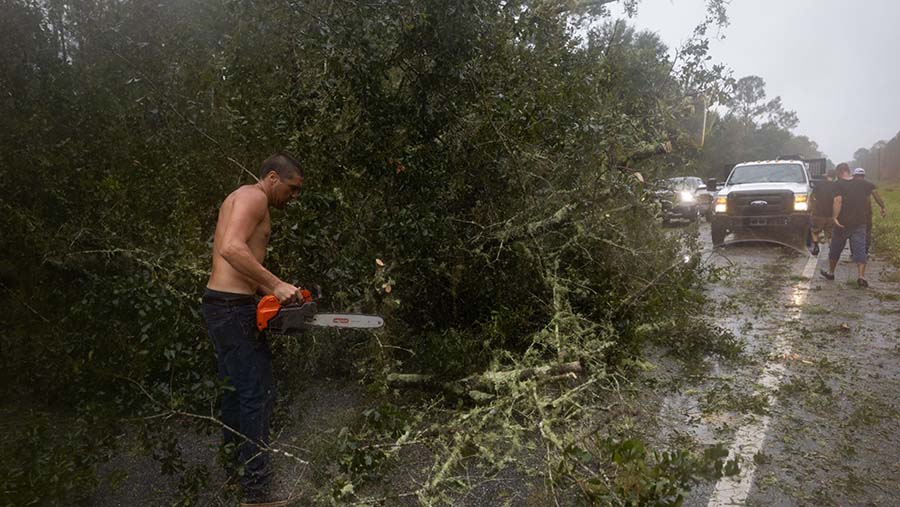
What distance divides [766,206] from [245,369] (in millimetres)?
12706

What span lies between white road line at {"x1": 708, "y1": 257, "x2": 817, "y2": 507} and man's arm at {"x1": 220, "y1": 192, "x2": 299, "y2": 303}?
2550 millimetres

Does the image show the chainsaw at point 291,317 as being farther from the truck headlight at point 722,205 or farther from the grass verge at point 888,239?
the truck headlight at point 722,205

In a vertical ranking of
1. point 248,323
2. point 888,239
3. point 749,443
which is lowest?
point 749,443

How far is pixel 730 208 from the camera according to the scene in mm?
13523

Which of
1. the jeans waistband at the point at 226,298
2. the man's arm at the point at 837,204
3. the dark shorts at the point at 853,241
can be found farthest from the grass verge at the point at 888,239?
the jeans waistband at the point at 226,298

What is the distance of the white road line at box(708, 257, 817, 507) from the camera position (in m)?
3.37

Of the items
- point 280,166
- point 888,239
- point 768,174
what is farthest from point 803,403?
point 888,239

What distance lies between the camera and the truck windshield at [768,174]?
14055mm

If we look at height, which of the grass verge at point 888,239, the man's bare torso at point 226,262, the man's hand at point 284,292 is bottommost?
the grass verge at point 888,239

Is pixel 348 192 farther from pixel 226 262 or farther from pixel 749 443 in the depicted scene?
pixel 749 443

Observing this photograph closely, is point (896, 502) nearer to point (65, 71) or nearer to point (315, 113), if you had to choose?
point (315, 113)

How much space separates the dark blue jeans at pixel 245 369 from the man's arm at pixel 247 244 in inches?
8.8

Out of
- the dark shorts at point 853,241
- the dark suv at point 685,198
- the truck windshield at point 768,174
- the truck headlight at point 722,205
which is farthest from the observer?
the truck windshield at point 768,174

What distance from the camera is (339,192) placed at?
4.68 m
